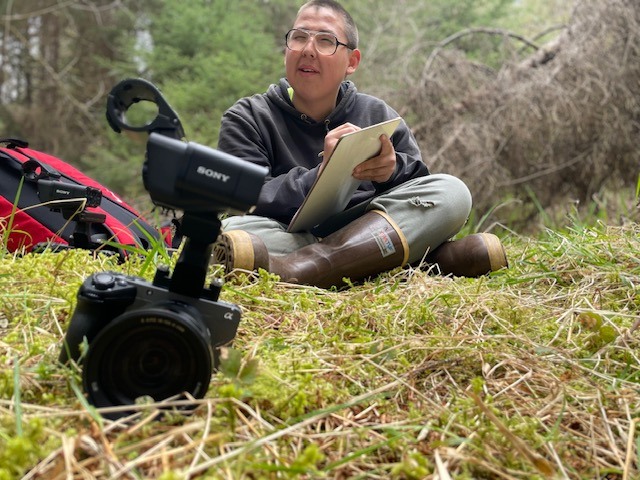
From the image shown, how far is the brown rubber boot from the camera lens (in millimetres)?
2316

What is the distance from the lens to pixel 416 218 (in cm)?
229

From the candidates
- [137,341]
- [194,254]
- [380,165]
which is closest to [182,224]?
[194,254]

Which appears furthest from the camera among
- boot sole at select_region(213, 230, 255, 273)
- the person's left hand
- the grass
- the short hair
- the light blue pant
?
the short hair

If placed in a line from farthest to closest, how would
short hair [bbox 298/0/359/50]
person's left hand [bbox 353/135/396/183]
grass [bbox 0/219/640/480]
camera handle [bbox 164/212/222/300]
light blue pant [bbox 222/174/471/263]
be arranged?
1. short hair [bbox 298/0/359/50]
2. light blue pant [bbox 222/174/471/263]
3. person's left hand [bbox 353/135/396/183]
4. camera handle [bbox 164/212/222/300]
5. grass [bbox 0/219/640/480]

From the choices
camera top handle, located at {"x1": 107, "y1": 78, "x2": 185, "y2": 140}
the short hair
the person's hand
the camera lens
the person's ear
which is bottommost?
the camera lens

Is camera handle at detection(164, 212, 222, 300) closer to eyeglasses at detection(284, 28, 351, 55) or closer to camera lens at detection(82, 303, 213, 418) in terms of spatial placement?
camera lens at detection(82, 303, 213, 418)

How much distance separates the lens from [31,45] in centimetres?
885

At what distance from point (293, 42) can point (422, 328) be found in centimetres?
149

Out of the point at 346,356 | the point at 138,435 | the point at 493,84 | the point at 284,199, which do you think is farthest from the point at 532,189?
the point at 138,435

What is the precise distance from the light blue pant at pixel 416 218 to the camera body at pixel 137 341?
1227mm

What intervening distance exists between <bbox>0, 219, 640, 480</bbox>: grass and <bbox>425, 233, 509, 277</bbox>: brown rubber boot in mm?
479

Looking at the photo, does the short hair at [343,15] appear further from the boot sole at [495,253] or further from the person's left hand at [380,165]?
the boot sole at [495,253]

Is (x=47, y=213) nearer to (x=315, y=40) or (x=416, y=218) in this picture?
(x=315, y=40)

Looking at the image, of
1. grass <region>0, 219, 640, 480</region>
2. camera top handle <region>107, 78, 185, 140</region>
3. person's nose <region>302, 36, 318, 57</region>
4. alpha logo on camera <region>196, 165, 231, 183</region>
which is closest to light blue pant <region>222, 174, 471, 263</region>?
grass <region>0, 219, 640, 480</region>
